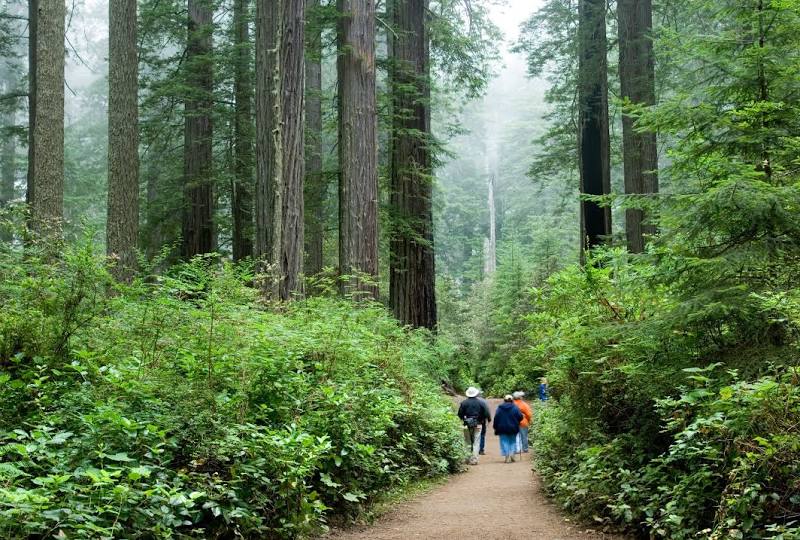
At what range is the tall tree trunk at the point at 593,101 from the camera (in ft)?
50.4

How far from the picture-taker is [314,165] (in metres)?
19.6

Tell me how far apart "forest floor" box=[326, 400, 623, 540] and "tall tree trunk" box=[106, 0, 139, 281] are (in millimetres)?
7060

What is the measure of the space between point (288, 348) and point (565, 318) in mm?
3948

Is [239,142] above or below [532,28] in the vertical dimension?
below

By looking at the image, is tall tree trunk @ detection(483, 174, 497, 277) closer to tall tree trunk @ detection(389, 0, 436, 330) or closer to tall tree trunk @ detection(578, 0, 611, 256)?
tall tree trunk @ detection(578, 0, 611, 256)

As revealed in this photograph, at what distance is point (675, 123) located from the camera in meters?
6.13

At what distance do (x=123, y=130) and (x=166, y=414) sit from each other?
859cm

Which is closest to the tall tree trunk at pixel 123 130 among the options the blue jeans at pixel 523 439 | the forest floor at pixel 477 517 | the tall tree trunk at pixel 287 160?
the tall tree trunk at pixel 287 160

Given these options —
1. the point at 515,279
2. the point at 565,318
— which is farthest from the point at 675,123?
the point at 515,279

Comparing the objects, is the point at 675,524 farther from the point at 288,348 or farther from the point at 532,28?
the point at 532,28

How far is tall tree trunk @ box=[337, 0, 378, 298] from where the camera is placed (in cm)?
1237

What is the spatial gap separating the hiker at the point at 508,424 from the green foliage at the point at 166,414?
592 cm

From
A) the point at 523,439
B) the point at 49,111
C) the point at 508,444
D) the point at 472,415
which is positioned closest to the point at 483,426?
the point at 508,444

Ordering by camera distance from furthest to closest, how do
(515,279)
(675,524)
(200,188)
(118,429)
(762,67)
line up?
(515,279) < (200,188) < (762,67) < (675,524) < (118,429)
